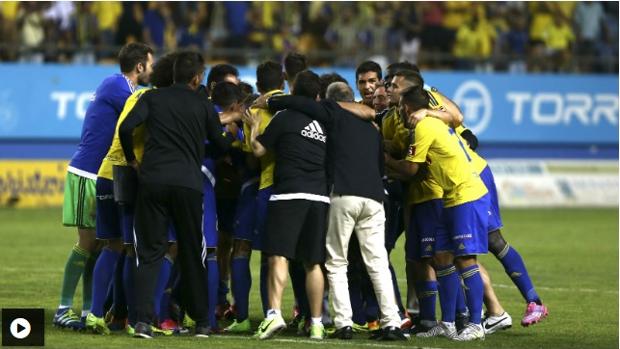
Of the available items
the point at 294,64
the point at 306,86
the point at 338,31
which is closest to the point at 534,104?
the point at 338,31

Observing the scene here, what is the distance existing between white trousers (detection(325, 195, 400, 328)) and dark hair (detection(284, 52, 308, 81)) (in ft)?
5.56

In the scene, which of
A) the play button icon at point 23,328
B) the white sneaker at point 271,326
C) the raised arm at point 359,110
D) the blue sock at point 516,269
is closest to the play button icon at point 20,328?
the play button icon at point 23,328

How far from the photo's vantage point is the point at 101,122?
34.8 ft

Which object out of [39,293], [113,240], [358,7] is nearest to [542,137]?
[358,7]

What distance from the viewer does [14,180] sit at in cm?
2505

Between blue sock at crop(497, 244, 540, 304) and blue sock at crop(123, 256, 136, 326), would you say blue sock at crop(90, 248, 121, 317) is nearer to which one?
blue sock at crop(123, 256, 136, 326)

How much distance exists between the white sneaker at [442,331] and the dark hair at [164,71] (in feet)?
9.34

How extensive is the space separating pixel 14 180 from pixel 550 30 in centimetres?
1227

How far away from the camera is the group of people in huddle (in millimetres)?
9797

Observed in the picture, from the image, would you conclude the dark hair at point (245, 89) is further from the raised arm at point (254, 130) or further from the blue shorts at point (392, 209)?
the blue shorts at point (392, 209)

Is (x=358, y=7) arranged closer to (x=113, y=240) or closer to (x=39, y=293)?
(x=39, y=293)

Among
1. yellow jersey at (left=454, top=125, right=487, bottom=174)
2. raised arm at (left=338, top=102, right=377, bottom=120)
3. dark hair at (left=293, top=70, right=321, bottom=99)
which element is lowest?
yellow jersey at (left=454, top=125, right=487, bottom=174)

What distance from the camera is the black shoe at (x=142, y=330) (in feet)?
32.0

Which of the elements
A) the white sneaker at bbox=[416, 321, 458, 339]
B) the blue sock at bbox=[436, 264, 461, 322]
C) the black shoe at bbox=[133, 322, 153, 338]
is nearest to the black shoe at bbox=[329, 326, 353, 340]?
the white sneaker at bbox=[416, 321, 458, 339]
